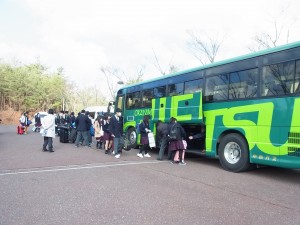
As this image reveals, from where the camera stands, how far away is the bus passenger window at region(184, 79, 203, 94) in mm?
10482

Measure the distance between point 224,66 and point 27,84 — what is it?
50.9 metres

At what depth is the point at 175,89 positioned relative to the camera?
38.8 feet

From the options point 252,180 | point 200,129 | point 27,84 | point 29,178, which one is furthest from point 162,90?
point 27,84

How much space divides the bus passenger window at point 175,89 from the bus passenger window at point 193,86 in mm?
332

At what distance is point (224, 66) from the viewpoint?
9516 mm

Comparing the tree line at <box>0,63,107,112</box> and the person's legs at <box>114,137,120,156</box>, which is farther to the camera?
the tree line at <box>0,63,107,112</box>

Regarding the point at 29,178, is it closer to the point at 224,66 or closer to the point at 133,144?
the point at 224,66

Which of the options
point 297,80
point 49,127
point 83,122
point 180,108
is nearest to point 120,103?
point 83,122

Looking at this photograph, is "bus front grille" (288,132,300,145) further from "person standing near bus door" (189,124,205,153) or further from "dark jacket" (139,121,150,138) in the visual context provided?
"dark jacket" (139,121,150,138)

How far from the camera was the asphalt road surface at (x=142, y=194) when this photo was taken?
472 cm

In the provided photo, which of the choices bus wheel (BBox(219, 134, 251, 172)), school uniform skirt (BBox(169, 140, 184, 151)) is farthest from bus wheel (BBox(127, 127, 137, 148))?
bus wheel (BBox(219, 134, 251, 172))

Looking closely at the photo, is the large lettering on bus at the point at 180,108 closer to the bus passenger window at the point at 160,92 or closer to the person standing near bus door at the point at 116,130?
the bus passenger window at the point at 160,92

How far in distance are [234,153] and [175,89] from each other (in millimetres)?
3813

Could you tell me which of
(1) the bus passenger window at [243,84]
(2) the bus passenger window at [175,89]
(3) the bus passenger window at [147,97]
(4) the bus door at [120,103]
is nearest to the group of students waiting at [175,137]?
(2) the bus passenger window at [175,89]
